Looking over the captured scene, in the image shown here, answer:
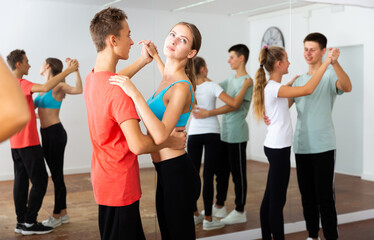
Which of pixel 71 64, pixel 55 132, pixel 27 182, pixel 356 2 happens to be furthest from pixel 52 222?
pixel 356 2

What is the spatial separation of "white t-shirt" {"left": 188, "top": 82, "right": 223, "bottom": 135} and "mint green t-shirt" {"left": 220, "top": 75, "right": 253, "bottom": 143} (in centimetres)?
8

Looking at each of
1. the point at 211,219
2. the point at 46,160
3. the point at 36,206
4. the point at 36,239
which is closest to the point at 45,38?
the point at 46,160

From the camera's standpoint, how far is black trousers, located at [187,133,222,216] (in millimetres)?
3680

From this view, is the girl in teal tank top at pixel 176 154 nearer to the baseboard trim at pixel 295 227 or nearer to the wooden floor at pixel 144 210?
the wooden floor at pixel 144 210

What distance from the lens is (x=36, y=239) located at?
3.05m

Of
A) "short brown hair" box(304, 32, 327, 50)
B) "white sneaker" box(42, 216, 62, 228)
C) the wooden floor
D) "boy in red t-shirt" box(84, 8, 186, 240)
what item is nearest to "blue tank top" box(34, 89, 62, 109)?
the wooden floor

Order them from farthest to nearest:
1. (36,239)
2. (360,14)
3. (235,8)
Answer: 1. (360,14)
2. (235,8)
3. (36,239)

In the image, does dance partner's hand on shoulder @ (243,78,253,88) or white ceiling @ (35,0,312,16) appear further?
dance partner's hand on shoulder @ (243,78,253,88)

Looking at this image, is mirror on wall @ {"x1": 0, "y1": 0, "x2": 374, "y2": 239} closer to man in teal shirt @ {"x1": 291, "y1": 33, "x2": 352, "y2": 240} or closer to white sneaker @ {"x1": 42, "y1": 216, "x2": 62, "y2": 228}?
white sneaker @ {"x1": 42, "y1": 216, "x2": 62, "y2": 228}

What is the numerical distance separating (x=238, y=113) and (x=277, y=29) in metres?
0.85

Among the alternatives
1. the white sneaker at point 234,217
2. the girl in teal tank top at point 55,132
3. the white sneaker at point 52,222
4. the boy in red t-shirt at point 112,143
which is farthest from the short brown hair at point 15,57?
the white sneaker at point 234,217

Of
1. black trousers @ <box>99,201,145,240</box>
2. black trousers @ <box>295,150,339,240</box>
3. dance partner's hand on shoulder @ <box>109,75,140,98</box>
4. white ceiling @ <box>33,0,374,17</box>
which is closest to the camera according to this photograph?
dance partner's hand on shoulder @ <box>109,75,140,98</box>

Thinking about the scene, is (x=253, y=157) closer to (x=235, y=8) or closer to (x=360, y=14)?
(x=235, y=8)

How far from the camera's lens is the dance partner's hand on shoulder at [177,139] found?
1.88 meters
